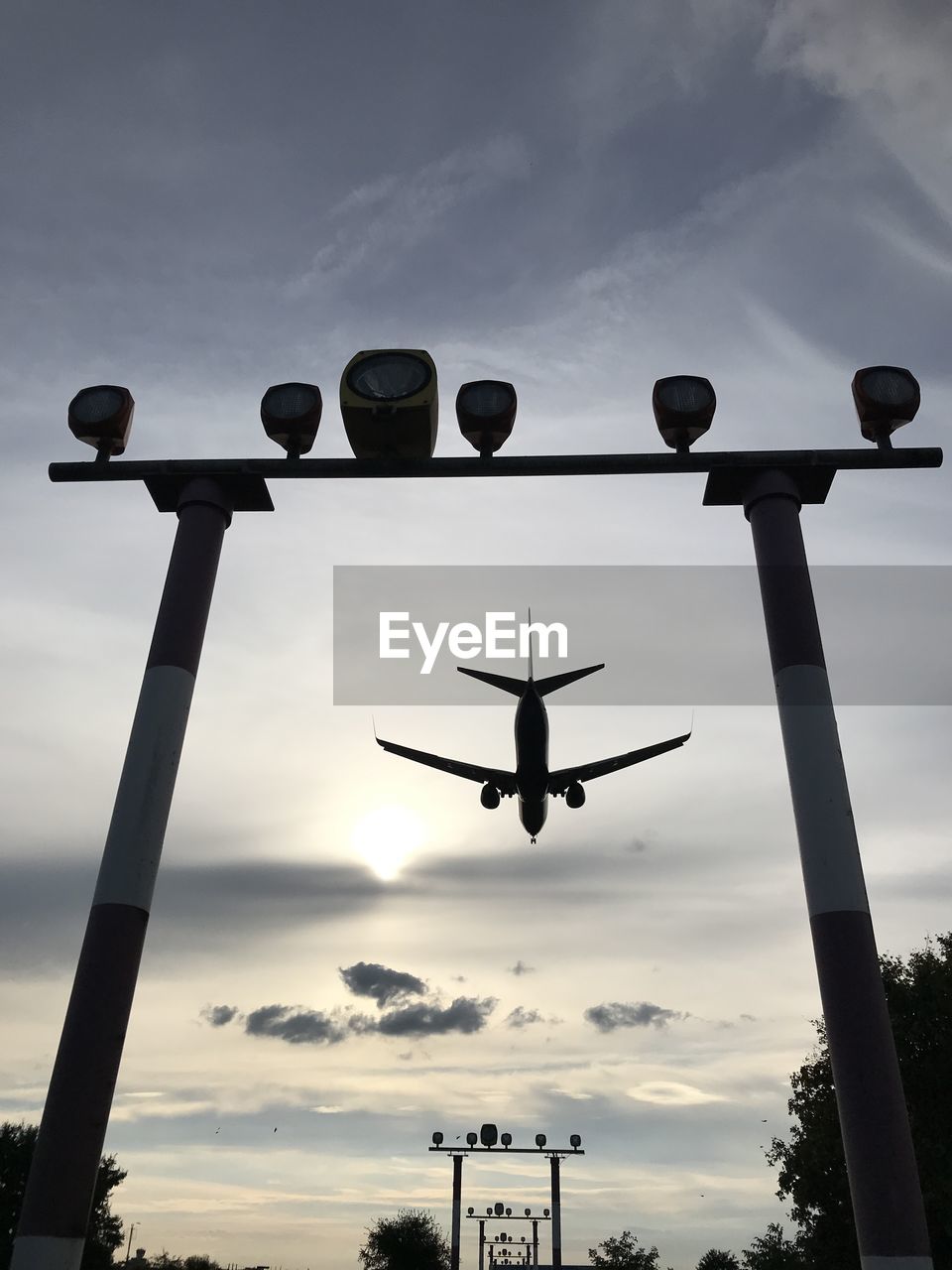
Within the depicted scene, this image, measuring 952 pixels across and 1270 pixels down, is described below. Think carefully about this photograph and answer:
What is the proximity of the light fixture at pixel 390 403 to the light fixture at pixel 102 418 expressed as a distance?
86.4 inches

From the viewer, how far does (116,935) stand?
729cm

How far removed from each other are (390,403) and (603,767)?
2666 cm

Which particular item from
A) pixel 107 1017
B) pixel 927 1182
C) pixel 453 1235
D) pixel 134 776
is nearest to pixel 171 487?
pixel 134 776

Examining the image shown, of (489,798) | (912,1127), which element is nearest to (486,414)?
(489,798)

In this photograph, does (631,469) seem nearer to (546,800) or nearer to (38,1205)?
(38,1205)

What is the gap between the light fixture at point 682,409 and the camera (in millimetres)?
9094

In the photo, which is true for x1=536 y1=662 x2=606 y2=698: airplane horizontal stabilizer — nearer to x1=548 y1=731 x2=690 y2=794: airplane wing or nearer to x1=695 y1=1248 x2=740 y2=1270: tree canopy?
x1=548 y1=731 x2=690 y2=794: airplane wing

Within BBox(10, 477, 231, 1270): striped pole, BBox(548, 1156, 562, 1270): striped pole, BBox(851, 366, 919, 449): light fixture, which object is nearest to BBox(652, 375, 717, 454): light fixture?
BBox(851, 366, 919, 449): light fixture

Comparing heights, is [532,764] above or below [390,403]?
above

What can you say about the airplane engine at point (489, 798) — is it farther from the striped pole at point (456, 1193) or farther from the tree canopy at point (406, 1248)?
the tree canopy at point (406, 1248)

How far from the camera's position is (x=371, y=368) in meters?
9.02

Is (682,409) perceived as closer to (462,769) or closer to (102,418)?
(102,418)

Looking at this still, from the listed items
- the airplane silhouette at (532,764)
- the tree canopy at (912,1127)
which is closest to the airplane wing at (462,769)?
the airplane silhouette at (532,764)

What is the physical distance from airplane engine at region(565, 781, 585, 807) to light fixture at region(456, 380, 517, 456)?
887 inches
